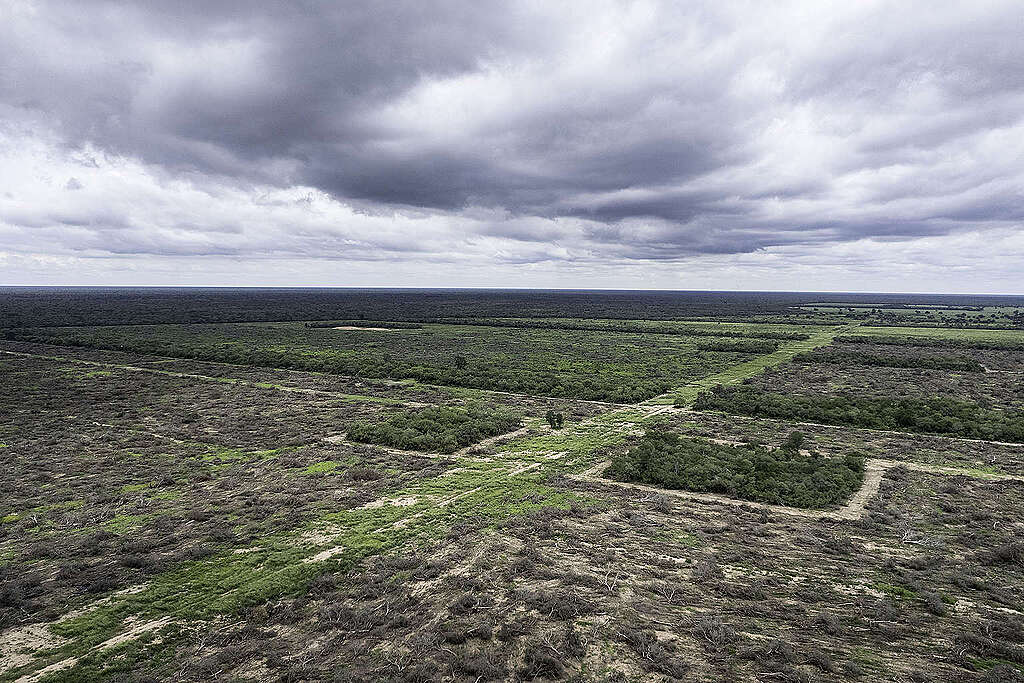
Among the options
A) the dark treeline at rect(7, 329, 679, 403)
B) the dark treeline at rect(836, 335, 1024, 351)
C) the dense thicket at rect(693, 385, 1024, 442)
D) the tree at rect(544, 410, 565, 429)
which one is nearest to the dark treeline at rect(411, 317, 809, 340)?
the dark treeline at rect(836, 335, 1024, 351)

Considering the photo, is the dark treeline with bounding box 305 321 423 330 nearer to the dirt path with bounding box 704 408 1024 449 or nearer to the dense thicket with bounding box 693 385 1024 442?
the dense thicket with bounding box 693 385 1024 442

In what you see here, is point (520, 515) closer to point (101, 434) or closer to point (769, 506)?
point (769, 506)

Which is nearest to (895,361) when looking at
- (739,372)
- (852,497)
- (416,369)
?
(739,372)

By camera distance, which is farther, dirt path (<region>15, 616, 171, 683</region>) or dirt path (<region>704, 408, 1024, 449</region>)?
dirt path (<region>704, 408, 1024, 449</region>)

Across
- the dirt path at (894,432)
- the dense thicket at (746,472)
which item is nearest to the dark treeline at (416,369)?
the dirt path at (894,432)

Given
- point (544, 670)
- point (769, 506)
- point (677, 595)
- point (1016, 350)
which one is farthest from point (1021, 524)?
point (1016, 350)

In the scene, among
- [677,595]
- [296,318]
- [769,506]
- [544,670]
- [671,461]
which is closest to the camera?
[544,670]

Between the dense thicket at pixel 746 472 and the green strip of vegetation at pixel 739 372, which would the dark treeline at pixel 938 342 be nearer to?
the green strip of vegetation at pixel 739 372
